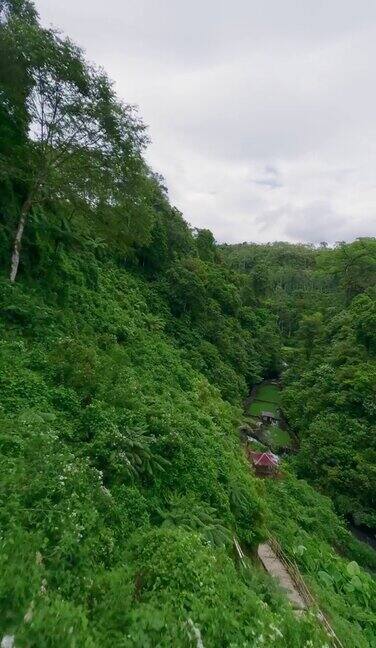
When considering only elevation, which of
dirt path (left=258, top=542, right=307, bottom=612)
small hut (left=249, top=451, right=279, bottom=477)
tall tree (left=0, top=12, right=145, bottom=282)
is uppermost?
tall tree (left=0, top=12, right=145, bottom=282)

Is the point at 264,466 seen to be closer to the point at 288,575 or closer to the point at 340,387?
the point at 288,575

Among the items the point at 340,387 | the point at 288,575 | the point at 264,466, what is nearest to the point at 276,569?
the point at 288,575

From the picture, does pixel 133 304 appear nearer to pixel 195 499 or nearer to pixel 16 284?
pixel 16 284

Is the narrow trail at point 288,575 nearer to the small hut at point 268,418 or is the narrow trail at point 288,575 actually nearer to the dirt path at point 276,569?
the dirt path at point 276,569

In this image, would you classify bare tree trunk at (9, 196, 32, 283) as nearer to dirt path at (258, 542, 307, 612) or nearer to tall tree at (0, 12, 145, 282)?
tall tree at (0, 12, 145, 282)

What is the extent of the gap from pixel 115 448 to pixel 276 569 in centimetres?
529

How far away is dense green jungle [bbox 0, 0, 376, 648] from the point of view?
3896 millimetres

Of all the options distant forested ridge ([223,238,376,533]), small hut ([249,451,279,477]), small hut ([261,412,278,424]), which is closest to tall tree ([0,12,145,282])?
small hut ([249,451,279,477])

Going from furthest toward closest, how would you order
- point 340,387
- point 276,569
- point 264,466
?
point 340,387
point 264,466
point 276,569

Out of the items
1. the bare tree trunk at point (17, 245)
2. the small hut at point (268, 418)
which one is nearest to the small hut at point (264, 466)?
the bare tree trunk at point (17, 245)

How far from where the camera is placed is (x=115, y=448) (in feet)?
21.8

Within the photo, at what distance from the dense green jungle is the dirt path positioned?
56 centimetres

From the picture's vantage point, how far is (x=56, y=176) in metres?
10.8

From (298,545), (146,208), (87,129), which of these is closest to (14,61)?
(87,129)
